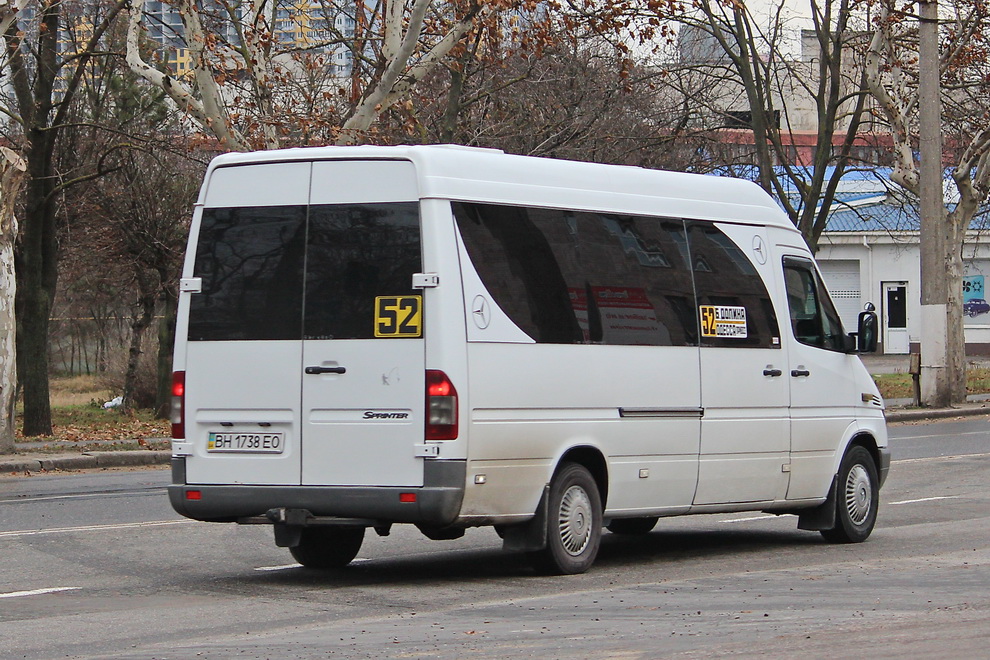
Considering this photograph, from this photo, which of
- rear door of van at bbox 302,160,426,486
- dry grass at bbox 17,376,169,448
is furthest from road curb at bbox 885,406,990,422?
rear door of van at bbox 302,160,426,486

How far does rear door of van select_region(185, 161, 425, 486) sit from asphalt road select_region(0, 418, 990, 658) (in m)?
0.81

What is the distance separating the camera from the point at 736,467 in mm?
10391

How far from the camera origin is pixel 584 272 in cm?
940

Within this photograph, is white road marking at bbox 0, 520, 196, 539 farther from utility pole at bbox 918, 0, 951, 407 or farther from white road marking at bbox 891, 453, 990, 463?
utility pole at bbox 918, 0, 951, 407

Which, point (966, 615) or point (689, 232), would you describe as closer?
point (966, 615)

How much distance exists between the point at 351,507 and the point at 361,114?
12966mm

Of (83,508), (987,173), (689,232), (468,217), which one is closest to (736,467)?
(689,232)

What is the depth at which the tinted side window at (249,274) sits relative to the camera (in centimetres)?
884

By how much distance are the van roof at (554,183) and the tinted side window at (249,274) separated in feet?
1.17

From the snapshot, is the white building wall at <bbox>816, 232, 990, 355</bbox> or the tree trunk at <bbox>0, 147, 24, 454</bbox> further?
the white building wall at <bbox>816, 232, 990, 355</bbox>

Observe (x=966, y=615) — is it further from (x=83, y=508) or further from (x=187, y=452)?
(x=83, y=508)

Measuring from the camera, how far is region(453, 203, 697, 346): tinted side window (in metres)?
8.84

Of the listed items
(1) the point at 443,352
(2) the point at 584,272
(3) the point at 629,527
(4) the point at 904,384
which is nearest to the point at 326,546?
(1) the point at 443,352

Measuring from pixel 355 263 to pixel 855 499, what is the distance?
4.68 metres
